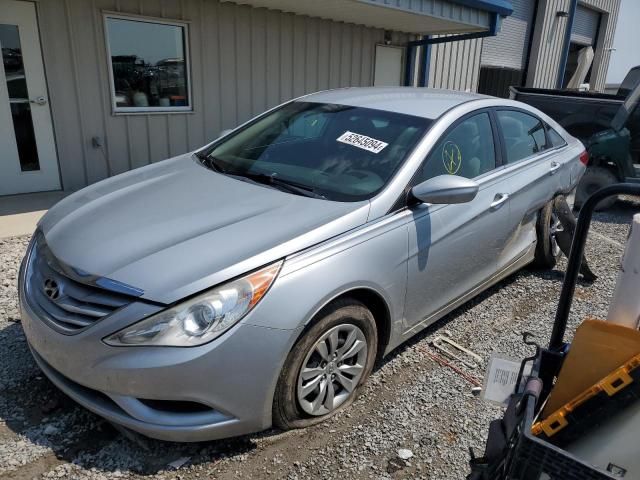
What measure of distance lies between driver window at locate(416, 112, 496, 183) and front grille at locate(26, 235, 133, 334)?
173cm

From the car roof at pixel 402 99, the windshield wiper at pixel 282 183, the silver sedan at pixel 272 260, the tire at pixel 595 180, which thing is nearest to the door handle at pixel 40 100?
the silver sedan at pixel 272 260

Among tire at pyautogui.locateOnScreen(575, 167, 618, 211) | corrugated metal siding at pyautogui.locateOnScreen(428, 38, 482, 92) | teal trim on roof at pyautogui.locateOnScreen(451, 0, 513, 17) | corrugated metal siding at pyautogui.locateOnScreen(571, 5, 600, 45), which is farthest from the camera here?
corrugated metal siding at pyautogui.locateOnScreen(571, 5, 600, 45)

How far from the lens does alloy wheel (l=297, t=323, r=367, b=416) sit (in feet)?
7.66

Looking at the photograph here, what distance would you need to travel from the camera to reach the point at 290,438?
2.40 meters

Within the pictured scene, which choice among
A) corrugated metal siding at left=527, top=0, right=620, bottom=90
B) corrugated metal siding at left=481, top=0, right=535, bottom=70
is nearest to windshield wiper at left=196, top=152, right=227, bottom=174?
corrugated metal siding at left=481, top=0, right=535, bottom=70

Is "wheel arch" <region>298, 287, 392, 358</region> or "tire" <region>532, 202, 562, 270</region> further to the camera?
"tire" <region>532, 202, 562, 270</region>

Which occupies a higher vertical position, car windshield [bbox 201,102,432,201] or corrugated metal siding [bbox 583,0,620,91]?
corrugated metal siding [bbox 583,0,620,91]

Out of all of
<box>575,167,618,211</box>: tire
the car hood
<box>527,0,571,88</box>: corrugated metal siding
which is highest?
<box>527,0,571,88</box>: corrugated metal siding

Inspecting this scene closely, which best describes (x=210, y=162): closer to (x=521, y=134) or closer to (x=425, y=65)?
(x=521, y=134)

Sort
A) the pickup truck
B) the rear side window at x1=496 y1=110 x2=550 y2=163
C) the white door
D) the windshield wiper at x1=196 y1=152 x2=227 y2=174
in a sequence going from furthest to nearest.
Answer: the pickup truck → the white door → the rear side window at x1=496 y1=110 x2=550 y2=163 → the windshield wiper at x1=196 y1=152 x2=227 y2=174

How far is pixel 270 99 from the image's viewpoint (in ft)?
26.6

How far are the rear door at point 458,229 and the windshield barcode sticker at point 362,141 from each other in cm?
30

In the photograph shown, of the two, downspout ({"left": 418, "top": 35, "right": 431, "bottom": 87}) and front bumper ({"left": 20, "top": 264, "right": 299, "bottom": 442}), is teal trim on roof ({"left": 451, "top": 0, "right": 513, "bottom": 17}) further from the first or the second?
front bumper ({"left": 20, "top": 264, "right": 299, "bottom": 442})

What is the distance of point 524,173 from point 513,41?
42.3ft
